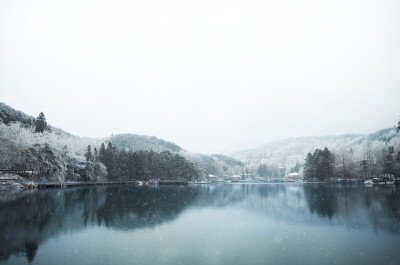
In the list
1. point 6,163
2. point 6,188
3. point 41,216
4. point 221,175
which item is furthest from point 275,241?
point 221,175

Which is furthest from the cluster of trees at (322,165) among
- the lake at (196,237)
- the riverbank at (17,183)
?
the riverbank at (17,183)

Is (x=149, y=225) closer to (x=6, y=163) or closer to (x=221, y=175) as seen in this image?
(x=6, y=163)

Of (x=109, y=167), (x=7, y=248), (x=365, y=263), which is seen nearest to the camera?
(x=365, y=263)

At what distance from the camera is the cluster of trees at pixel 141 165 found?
83125 millimetres

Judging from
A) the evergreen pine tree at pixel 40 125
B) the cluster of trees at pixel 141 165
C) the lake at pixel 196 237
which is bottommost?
the lake at pixel 196 237

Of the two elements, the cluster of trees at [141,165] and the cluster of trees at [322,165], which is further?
the cluster of trees at [141,165]

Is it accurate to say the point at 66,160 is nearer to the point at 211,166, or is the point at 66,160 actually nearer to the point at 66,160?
the point at 66,160

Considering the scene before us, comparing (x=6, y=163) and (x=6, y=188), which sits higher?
(x=6, y=163)

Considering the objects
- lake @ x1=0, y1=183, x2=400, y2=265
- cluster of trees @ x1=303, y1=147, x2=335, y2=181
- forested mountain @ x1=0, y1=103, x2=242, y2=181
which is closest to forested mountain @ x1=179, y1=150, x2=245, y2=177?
forested mountain @ x1=0, y1=103, x2=242, y2=181

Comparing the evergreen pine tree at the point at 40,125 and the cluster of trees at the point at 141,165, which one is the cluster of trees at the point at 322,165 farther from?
the evergreen pine tree at the point at 40,125

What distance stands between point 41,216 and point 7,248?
350 inches

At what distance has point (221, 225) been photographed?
19.9 meters

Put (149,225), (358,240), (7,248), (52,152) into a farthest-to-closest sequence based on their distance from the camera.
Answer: (52,152) → (149,225) → (358,240) → (7,248)

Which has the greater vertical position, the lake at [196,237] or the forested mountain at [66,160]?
the forested mountain at [66,160]
